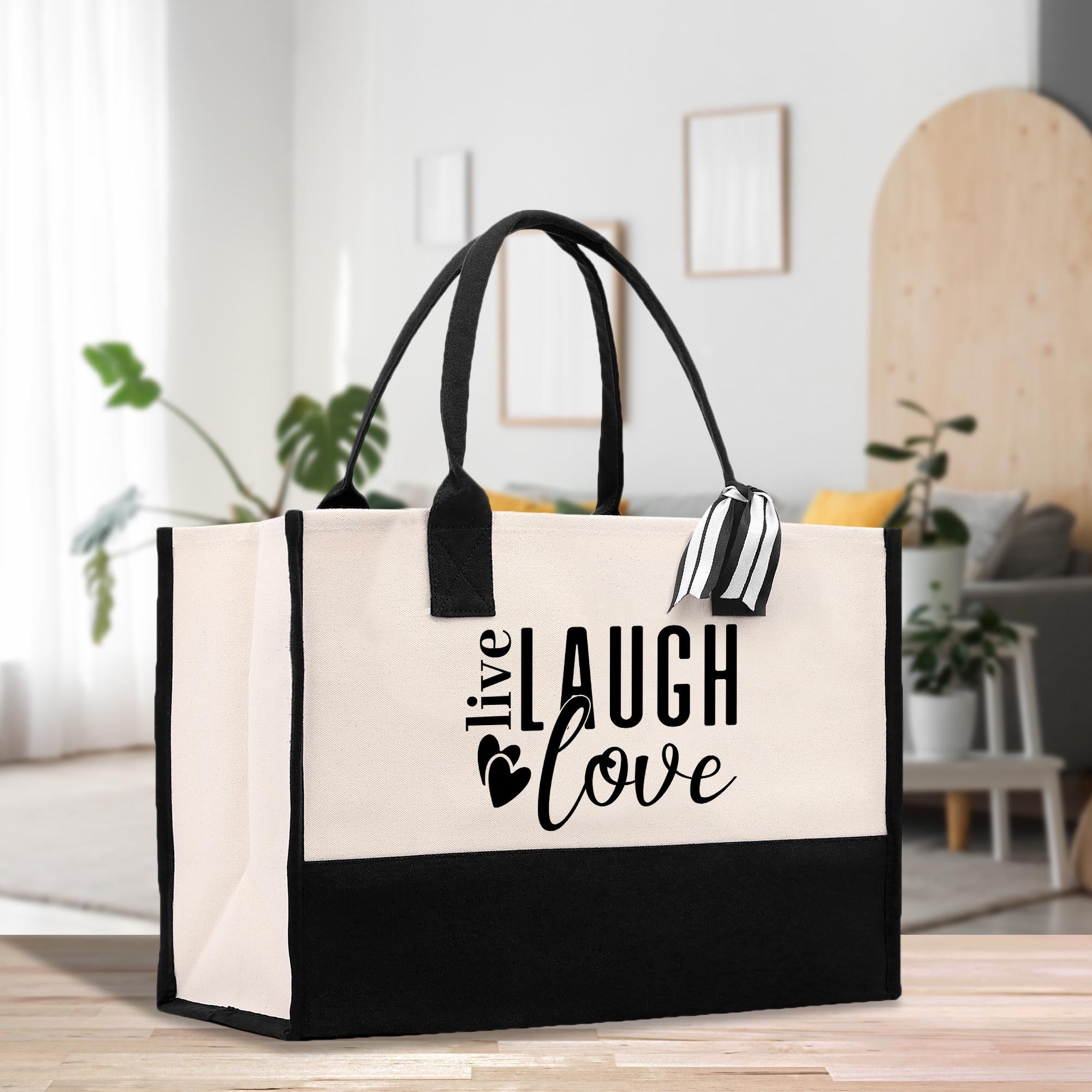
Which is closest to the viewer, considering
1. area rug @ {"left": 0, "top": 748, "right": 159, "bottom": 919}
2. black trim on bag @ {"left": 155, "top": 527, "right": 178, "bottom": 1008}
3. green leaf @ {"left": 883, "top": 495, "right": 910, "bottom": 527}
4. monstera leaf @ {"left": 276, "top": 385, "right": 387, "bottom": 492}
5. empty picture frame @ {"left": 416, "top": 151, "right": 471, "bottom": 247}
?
black trim on bag @ {"left": 155, "top": 527, "right": 178, "bottom": 1008}

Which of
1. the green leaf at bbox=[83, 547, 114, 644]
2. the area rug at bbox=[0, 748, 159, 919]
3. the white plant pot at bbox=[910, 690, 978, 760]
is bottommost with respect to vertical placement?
the area rug at bbox=[0, 748, 159, 919]

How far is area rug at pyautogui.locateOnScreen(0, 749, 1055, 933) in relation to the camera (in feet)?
8.21

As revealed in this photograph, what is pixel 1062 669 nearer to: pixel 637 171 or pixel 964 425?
pixel 964 425

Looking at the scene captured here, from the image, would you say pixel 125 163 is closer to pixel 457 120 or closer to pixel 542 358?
pixel 457 120

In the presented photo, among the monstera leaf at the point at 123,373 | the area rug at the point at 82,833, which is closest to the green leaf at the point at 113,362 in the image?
the monstera leaf at the point at 123,373

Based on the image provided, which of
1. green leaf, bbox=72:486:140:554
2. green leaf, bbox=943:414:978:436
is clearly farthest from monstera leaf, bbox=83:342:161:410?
green leaf, bbox=943:414:978:436

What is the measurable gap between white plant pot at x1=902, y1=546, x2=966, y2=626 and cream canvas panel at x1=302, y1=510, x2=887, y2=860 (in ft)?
7.80

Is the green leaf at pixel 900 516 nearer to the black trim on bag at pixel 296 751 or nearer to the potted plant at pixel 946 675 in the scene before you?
the potted plant at pixel 946 675

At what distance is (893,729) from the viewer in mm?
565

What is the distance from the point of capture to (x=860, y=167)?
4.50 m

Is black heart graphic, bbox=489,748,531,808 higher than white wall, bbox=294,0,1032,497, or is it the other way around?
white wall, bbox=294,0,1032,497

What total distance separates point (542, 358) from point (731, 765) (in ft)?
14.8

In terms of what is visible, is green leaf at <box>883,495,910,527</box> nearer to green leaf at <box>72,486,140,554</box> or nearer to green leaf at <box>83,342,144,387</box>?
green leaf at <box>72,486,140,554</box>

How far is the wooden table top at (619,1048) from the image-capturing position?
0.44 metres
